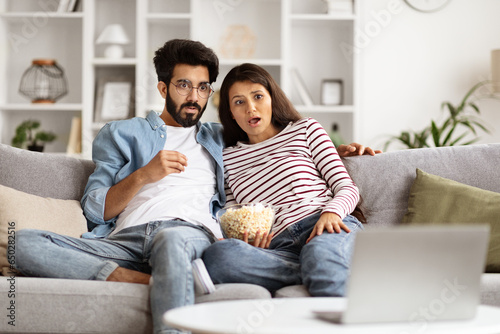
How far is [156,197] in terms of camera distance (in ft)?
6.45

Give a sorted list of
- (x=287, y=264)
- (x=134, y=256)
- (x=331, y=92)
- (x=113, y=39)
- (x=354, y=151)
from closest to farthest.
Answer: (x=287, y=264), (x=134, y=256), (x=354, y=151), (x=113, y=39), (x=331, y=92)

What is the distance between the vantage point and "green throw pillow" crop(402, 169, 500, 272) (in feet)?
6.30

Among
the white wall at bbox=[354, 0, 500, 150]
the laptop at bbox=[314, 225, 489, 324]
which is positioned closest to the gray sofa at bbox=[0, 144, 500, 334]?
the laptop at bbox=[314, 225, 489, 324]

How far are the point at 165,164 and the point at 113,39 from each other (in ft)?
7.23

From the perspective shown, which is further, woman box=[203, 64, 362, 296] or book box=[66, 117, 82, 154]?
book box=[66, 117, 82, 154]

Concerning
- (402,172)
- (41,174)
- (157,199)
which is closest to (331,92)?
(402,172)

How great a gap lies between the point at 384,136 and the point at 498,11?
1.15 meters

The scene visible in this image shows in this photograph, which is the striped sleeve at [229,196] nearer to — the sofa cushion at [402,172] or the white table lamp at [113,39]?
the sofa cushion at [402,172]

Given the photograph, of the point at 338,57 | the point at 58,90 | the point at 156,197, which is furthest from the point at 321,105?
the point at 156,197

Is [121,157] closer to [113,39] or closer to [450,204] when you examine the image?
[450,204]

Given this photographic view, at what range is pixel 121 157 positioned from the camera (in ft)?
6.70

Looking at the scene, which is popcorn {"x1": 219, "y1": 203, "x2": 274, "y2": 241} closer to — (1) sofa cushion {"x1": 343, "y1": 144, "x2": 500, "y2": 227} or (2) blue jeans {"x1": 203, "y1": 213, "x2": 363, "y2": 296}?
(2) blue jeans {"x1": 203, "y1": 213, "x2": 363, "y2": 296}

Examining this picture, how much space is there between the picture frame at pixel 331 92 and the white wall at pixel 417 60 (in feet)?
0.48

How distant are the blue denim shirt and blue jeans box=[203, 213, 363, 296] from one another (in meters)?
0.39
